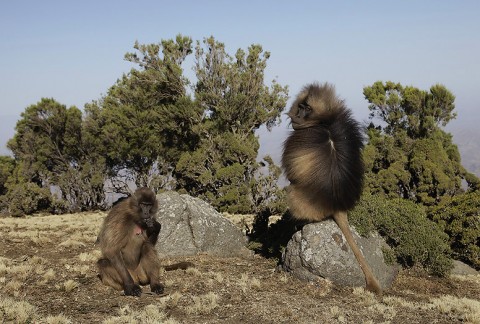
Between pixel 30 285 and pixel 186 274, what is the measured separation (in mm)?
2902

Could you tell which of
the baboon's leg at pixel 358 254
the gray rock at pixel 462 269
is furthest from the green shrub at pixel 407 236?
A: the gray rock at pixel 462 269

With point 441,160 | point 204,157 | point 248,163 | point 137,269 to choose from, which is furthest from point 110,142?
point 137,269

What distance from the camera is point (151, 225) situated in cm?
723

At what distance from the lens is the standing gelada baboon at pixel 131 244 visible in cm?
714

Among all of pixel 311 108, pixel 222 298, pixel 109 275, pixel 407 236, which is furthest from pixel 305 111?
pixel 109 275

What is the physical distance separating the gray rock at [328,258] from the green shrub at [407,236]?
3.02 ft

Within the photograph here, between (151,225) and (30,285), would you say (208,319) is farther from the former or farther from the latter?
(30,285)

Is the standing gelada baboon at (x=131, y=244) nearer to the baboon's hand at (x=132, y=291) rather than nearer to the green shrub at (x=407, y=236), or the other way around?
the baboon's hand at (x=132, y=291)

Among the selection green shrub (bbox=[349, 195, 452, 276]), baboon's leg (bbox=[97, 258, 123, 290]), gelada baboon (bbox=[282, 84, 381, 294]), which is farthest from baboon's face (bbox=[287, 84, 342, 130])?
baboon's leg (bbox=[97, 258, 123, 290])

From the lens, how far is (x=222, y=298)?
7.32 metres

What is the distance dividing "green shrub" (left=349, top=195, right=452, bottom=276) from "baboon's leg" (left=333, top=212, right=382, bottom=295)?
2.99 ft

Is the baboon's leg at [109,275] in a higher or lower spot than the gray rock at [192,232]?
lower

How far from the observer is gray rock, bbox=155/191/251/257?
34.5ft

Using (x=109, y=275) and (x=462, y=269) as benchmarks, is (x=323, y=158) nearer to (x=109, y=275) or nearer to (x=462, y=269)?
(x=109, y=275)
